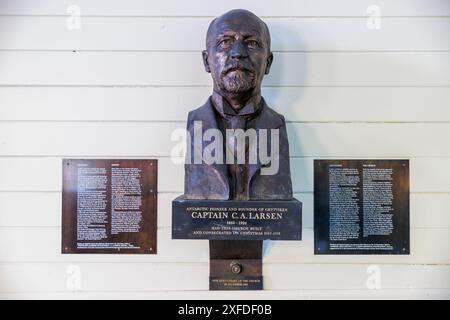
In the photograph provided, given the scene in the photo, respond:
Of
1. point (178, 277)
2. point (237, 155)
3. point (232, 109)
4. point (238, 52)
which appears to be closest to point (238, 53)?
point (238, 52)

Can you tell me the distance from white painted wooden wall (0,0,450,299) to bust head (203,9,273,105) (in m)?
0.24

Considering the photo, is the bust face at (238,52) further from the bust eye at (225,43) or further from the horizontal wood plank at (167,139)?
the horizontal wood plank at (167,139)

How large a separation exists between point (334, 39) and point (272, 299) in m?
1.01

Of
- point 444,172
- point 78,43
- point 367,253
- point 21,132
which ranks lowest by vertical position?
point 367,253

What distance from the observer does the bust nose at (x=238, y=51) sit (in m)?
1.06

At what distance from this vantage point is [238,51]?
106cm

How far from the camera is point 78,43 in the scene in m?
1.36

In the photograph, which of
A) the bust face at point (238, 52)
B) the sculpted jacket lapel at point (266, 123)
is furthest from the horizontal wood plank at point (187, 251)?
the bust face at point (238, 52)

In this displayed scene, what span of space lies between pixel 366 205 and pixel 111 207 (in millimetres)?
953

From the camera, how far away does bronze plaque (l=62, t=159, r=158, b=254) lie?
4.40ft

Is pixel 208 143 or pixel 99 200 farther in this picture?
pixel 99 200
